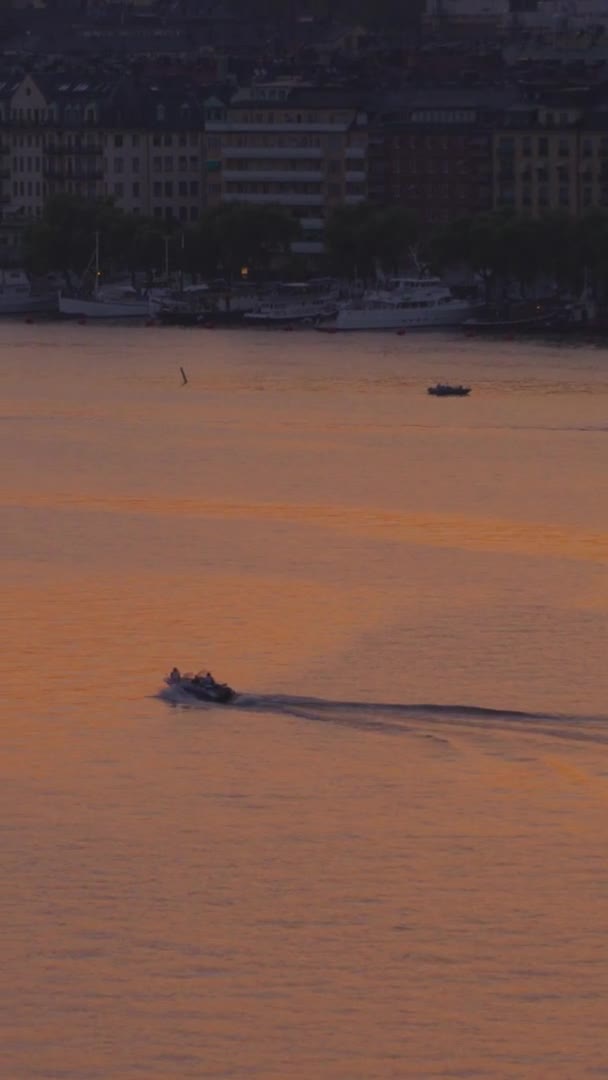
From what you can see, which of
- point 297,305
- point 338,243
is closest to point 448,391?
point 297,305

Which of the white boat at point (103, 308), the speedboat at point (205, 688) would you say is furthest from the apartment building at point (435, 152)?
the speedboat at point (205, 688)

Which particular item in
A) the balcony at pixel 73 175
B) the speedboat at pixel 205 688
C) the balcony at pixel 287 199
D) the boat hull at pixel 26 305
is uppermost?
the balcony at pixel 73 175

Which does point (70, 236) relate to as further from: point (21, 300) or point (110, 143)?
point (110, 143)

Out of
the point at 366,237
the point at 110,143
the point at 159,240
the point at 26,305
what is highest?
the point at 110,143

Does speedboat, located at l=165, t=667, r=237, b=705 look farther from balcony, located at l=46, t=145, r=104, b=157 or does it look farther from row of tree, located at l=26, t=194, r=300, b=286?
balcony, located at l=46, t=145, r=104, b=157

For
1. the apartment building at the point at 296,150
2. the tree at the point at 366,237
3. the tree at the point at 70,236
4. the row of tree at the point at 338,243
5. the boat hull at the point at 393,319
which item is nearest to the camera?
the boat hull at the point at 393,319

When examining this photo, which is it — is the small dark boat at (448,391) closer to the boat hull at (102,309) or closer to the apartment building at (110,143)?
the boat hull at (102,309)
